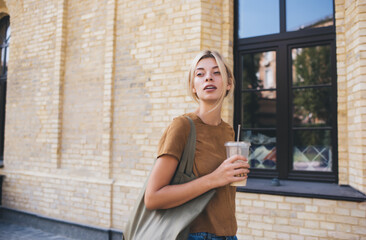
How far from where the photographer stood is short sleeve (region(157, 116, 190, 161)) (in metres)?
1.30

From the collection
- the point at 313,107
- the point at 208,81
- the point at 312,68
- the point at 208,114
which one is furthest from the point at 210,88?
the point at 312,68

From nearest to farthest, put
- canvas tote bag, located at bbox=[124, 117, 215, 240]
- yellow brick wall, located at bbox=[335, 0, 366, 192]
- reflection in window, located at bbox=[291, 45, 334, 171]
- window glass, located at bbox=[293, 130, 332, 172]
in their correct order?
canvas tote bag, located at bbox=[124, 117, 215, 240] < yellow brick wall, located at bbox=[335, 0, 366, 192] < window glass, located at bbox=[293, 130, 332, 172] < reflection in window, located at bbox=[291, 45, 334, 171]

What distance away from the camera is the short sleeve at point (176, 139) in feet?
4.28

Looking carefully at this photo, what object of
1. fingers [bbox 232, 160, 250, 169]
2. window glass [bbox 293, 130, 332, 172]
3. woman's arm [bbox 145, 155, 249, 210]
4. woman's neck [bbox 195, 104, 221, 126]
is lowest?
window glass [bbox 293, 130, 332, 172]

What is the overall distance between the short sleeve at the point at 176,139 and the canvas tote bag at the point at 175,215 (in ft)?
0.12

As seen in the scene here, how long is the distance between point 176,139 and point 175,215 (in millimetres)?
352

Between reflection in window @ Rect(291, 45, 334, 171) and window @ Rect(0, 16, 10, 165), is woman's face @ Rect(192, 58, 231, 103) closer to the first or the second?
reflection in window @ Rect(291, 45, 334, 171)

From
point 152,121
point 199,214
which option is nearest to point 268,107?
point 152,121

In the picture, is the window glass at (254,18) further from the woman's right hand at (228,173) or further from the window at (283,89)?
the woman's right hand at (228,173)

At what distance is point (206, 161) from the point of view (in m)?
1.42

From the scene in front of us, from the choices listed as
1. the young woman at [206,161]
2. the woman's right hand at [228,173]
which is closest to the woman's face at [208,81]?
the young woman at [206,161]

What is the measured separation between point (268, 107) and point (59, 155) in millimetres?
5288

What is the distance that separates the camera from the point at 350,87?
364cm

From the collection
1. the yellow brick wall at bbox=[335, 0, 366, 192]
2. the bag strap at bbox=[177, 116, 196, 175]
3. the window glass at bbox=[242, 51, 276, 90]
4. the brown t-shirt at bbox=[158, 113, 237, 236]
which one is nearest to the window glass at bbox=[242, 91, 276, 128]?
the window glass at bbox=[242, 51, 276, 90]
